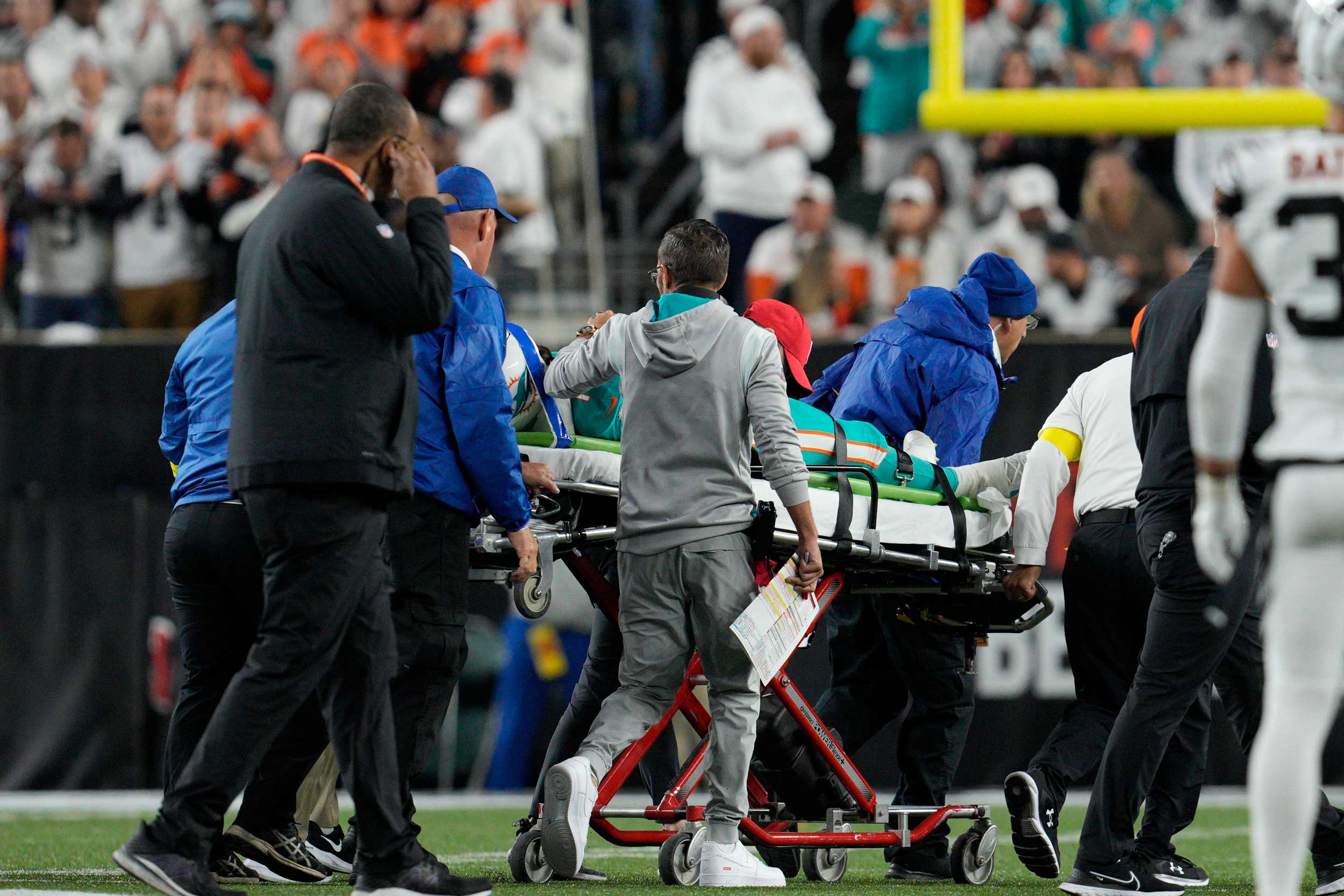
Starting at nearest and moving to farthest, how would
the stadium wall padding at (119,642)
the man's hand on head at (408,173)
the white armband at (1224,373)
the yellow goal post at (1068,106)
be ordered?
1. the white armband at (1224,373)
2. the man's hand on head at (408,173)
3. the yellow goal post at (1068,106)
4. the stadium wall padding at (119,642)

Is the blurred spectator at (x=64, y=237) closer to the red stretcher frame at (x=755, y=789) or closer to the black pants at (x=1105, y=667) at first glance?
the red stretcher frame at (x=755, y=789)

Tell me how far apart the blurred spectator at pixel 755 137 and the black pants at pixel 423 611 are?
630 cm

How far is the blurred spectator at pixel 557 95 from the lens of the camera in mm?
11773

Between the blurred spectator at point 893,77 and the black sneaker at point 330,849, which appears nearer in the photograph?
the black sneaker at point 330,849

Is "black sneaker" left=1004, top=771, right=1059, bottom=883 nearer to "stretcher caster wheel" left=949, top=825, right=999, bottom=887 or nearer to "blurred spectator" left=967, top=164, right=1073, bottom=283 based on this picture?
"stretcher caster wheel" left=949, top=825, right=999, bottom=887

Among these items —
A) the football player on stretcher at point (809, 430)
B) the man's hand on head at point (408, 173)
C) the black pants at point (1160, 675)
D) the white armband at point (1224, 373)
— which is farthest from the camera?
the football player on stretcher at point (809, 430)

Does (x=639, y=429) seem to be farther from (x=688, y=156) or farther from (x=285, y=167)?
(x=688, y=156)

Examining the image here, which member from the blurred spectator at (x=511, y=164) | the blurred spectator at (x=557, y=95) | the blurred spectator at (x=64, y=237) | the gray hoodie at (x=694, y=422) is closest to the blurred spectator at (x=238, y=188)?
the blurred spectator at (x=64, y=237)

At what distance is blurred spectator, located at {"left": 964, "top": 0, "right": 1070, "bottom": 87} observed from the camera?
938 cm

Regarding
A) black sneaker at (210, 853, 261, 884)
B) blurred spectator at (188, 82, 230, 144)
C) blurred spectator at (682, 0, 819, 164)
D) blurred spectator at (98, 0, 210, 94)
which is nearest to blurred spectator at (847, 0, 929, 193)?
blurred spectator at (682, 0, 819, 164)

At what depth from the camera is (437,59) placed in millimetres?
12062

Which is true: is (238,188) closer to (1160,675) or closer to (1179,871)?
(1179,871)

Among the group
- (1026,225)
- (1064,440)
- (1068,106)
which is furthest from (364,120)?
(1026,225)

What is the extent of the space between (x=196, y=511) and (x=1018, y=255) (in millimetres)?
6866
